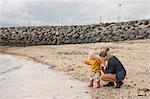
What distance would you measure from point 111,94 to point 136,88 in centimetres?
156

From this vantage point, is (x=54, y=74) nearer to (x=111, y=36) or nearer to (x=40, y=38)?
(x=111, y=36)

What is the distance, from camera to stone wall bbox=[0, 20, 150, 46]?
5444 centimetres

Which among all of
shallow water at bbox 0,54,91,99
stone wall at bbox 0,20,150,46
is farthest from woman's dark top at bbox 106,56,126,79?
stone wall at bbox 0,20,150,46

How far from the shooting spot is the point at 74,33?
6494 cm

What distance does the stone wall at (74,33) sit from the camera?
54438 millimetres

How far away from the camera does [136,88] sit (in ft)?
59.7

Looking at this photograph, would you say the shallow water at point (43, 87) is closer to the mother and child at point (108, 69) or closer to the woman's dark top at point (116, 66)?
the mother and child at point (108, 69)

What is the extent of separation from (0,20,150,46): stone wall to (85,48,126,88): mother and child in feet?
107

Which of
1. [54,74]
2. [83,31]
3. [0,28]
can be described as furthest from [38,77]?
[0,28]

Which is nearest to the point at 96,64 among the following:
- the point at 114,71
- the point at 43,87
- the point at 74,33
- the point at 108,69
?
the point at 108,69

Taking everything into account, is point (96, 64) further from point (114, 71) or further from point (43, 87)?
point (43, 87)

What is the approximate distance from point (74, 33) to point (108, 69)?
153ft

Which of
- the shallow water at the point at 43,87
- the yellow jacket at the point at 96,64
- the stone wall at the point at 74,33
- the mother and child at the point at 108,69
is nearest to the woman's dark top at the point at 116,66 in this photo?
the mother and child at the point at 108,69

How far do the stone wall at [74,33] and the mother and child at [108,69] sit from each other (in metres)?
32.5
